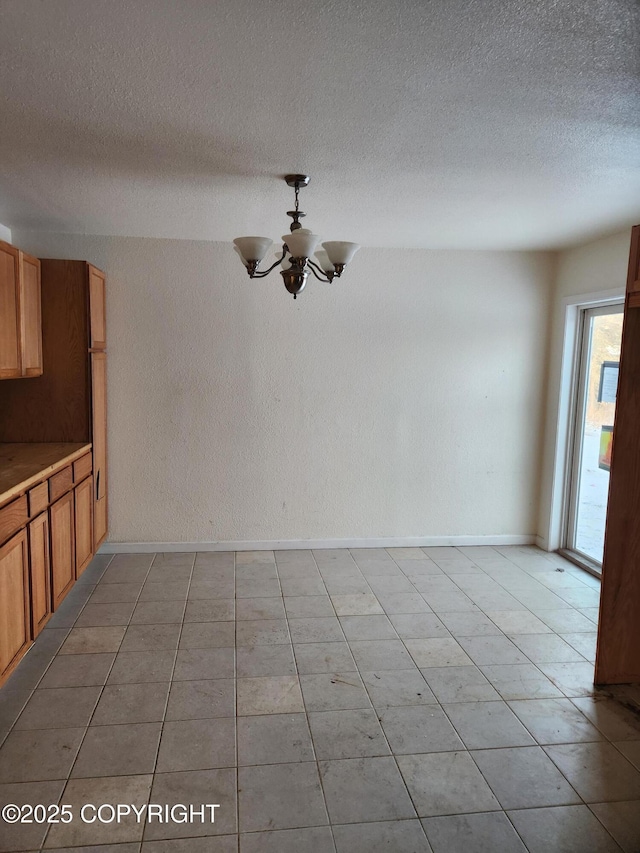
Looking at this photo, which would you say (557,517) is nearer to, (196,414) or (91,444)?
(196,414)

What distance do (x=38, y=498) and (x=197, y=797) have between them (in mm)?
1612

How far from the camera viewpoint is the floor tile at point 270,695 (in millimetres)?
2574

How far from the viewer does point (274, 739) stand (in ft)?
7.79

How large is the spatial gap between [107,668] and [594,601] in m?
2.98

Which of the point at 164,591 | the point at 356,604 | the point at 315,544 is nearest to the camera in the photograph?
the point at 356,604

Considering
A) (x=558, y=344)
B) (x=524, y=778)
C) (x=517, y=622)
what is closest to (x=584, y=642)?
(x=517, y=622)

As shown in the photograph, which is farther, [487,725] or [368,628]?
[368,628]

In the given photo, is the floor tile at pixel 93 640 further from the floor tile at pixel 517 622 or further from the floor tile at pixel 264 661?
the floor tile at pixel 517 622

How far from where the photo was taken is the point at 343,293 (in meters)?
4.53

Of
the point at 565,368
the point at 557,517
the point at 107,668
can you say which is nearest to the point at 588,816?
the point at 107,668

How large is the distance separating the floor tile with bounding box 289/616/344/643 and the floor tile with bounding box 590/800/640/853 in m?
1.48

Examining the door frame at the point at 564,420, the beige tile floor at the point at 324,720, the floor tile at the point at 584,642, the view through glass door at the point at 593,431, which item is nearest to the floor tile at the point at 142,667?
the beige tile floor at the point at 324,720

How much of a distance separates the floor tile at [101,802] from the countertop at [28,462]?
1.15m

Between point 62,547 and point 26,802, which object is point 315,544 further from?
point 26,802
